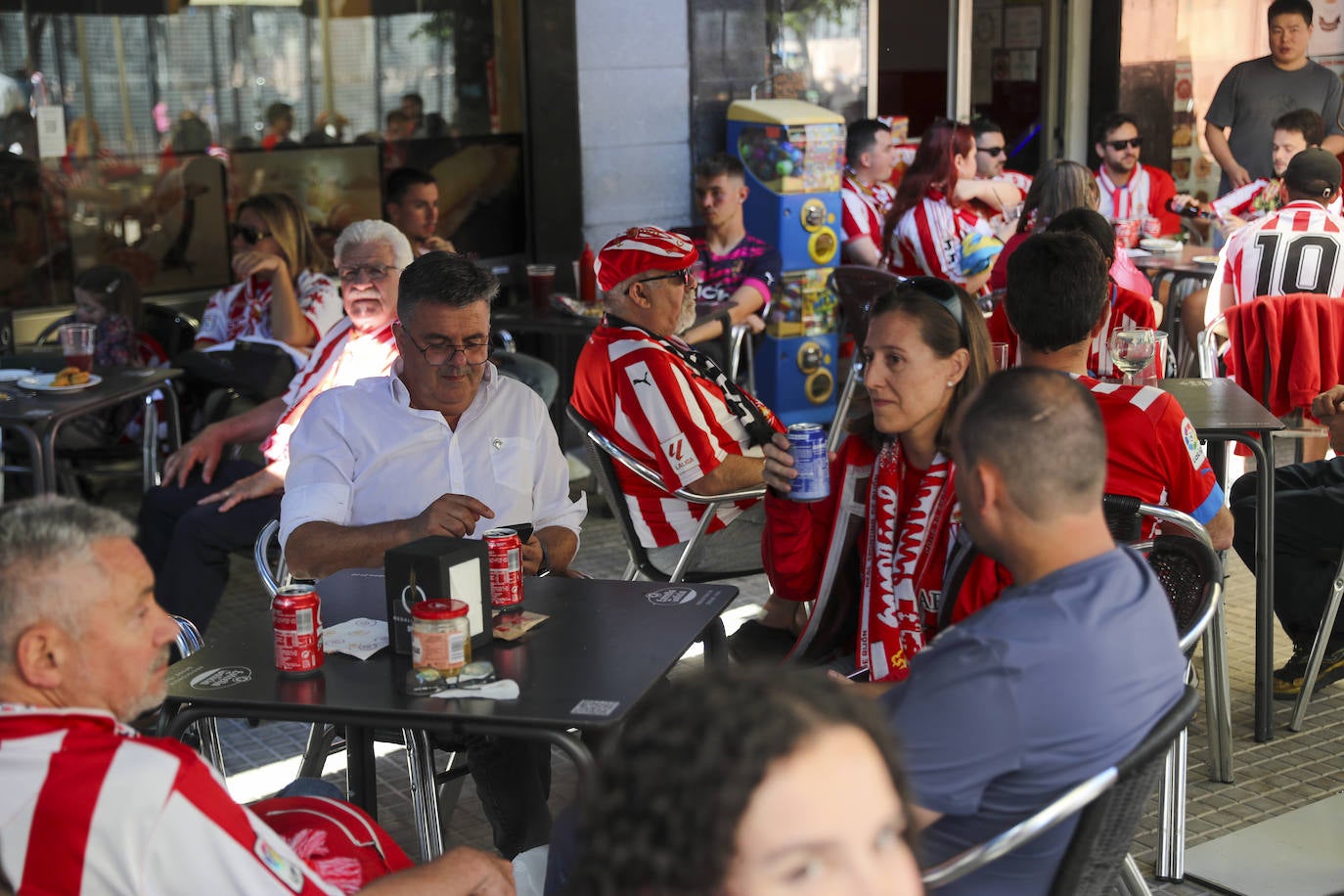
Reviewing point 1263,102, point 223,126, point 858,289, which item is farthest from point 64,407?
point 1263,102

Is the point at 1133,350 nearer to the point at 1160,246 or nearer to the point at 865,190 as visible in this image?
the point at 1160,246

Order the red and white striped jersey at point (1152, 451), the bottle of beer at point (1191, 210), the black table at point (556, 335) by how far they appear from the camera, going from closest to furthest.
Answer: the red and white striped jersey at point (1152, 451) < the black table at point (556, 335) < the bottle of beer at point (1191, 210)

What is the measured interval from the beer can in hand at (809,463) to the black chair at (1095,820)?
1023 mm

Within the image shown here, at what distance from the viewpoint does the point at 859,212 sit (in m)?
7.86

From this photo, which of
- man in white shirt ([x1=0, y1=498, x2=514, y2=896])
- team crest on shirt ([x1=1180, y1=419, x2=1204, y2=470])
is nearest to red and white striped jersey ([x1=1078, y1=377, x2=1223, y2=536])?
team crest on shirt ([x1=1180, y1=419, x2=1204, y2=470])

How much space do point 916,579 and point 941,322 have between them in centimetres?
50

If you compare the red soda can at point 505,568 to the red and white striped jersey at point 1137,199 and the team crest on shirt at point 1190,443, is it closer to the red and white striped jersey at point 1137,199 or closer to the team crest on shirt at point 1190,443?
the team crest on shirt at point 1190,443

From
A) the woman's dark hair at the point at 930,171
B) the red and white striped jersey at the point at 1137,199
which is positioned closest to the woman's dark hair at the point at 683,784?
the woman's dark hair at the point at 930,171

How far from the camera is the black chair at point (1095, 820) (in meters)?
1.86

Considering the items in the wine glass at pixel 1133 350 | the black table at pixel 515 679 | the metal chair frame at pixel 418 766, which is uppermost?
the wine glass at pixel 1133 350

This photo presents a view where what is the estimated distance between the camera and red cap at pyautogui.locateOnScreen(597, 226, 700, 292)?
4.15m

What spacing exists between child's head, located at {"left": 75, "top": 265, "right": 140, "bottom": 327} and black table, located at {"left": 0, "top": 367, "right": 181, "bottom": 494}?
1.17 ft

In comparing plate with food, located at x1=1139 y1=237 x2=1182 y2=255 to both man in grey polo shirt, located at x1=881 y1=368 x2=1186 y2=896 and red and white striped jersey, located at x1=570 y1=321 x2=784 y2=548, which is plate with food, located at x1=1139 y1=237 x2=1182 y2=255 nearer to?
red and white striped jersey, located at x1=570 y1=321 x2=784 y2=548

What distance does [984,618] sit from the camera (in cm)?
193
